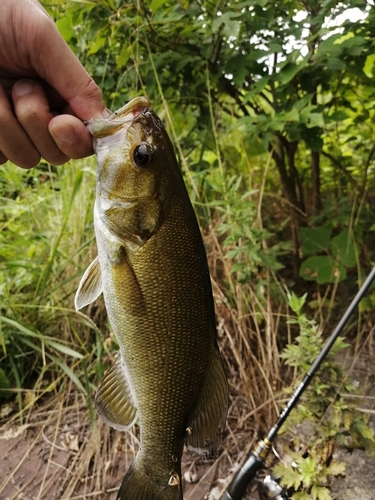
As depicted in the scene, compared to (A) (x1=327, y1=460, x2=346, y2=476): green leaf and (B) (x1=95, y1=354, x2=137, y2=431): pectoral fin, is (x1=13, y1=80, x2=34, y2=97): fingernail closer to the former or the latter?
(B) (x1=95, y1=354, x2=137, y2=431): pectoral fin

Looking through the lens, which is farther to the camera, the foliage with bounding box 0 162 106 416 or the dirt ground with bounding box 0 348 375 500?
the foliage with bounding box 0 162 106 416

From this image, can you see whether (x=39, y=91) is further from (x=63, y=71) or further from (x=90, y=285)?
(x=90, y=285)

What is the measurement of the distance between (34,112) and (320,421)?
4.67ft

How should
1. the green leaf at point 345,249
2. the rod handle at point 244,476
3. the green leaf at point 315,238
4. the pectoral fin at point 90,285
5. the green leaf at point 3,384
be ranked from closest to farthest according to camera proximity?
the pectoral fin at point 90,285
the rod handle at point 244,476
the green leaf at point 345,249
the green leaf at point 315,238
the green leaf at point 3,384

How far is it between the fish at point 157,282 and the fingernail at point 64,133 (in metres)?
0.05

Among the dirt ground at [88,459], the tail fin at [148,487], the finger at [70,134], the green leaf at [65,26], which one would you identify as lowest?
the dirt ground at [88,459]

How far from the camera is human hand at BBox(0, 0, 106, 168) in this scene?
114 centimetres

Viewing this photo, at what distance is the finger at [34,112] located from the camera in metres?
1.18

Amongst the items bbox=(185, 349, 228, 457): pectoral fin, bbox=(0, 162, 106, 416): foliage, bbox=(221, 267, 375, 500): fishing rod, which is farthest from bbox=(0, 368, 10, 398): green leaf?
bbox=(185, 349, 228, 457): pectoral fin

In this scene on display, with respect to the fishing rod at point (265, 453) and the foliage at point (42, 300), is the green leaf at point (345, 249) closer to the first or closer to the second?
the fishing rod at point (265, 453)

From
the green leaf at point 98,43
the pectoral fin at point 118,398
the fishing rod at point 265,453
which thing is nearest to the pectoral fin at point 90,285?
the pectoral fin at point 118,398

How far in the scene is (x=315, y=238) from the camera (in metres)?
2.37

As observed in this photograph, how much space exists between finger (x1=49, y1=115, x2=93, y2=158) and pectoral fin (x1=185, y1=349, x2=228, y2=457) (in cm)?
62

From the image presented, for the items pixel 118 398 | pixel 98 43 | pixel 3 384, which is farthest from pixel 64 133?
pixel 3 384
